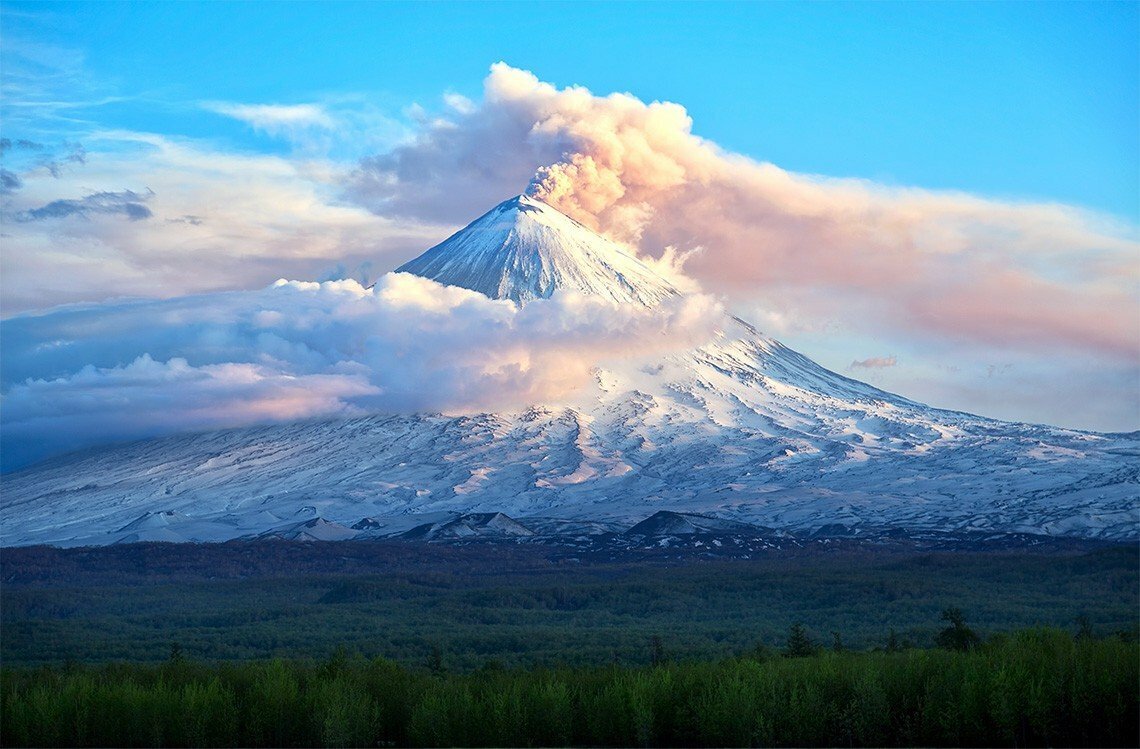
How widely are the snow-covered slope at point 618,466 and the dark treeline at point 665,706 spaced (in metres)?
84.1

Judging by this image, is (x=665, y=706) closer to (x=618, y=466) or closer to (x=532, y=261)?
(x=618, y=466)

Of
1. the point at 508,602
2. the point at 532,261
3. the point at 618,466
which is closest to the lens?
the point at 508,602

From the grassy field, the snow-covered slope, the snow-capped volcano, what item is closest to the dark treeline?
the grassy field

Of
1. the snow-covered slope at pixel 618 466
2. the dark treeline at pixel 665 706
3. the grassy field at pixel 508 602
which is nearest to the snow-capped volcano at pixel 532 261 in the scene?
the snow-covered slope at pixel 618 466

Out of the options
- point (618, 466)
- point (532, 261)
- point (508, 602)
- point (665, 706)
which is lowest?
point (665, 706)

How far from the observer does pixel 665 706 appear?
3925 cm

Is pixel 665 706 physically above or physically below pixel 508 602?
below

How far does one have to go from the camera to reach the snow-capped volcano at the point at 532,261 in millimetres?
177125

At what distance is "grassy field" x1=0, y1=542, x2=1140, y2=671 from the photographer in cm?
7106

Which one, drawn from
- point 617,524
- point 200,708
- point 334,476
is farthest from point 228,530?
point 200,708

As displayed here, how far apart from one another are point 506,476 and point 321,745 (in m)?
108

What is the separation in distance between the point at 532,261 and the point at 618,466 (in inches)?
1654

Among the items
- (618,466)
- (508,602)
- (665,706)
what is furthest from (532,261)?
(665,706)

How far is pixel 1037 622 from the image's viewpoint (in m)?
70.8
